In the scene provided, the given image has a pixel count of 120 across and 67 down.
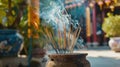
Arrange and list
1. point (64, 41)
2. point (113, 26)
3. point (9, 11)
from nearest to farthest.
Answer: point (64, 41), point (9, 11), point (113, 26)

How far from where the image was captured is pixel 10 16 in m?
7.32

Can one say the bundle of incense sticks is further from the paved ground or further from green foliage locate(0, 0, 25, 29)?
the paved ground

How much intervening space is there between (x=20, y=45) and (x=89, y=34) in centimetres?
1395

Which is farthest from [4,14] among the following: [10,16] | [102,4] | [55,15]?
[102,4]

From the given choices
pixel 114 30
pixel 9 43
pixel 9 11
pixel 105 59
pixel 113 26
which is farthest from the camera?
pixel 114 30

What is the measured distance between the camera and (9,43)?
5926mm

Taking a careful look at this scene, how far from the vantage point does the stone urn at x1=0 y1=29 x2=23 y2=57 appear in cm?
589

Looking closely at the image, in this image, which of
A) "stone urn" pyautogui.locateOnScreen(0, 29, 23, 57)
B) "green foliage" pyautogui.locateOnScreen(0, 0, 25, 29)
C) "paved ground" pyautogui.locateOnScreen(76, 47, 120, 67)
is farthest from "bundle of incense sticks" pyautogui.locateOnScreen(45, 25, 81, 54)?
"paved ground" pyautogui.locateOnScreen(76, 47, 120, 67)

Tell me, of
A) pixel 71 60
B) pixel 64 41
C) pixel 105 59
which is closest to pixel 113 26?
pixel 105 59

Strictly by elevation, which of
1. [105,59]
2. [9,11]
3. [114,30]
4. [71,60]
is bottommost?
[105,59]

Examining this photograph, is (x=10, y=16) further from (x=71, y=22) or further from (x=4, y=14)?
(x=71, y=22)

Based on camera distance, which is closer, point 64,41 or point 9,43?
point 64,41

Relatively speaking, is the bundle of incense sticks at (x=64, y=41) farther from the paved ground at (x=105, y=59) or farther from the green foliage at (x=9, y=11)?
the paved ground at (x=105, y=59)

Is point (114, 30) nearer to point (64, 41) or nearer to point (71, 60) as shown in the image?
point (64, 41)
